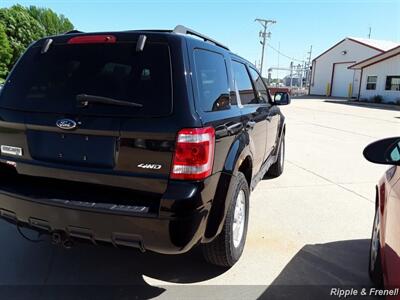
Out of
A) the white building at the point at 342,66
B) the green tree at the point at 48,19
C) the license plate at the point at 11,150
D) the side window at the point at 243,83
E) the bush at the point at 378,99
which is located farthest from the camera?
the green tree at the point at 48,19

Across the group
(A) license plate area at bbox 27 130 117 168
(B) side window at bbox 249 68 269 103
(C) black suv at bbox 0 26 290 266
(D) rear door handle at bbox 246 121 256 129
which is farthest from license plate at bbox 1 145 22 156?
(B) side window at bbox 249 68 269 103

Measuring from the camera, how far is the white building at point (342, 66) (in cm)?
4250

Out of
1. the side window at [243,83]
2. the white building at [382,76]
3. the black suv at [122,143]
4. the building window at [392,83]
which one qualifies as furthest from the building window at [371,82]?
the black suv at [122,143]

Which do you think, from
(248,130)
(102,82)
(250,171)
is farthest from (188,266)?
(102,82)

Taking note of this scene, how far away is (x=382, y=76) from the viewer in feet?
116

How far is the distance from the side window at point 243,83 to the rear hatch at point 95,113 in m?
1.35

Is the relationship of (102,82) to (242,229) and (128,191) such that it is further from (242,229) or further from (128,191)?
(242,229)

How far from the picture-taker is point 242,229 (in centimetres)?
382

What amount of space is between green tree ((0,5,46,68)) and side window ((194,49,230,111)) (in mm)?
54227

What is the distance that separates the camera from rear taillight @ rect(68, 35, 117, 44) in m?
2.97

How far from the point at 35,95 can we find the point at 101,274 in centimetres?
157

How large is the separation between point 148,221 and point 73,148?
77 cm

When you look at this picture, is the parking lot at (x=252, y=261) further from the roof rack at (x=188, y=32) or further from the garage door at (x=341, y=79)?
the garage door at (x=341, y=79)

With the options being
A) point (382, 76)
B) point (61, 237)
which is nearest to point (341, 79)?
point (382, 76)
